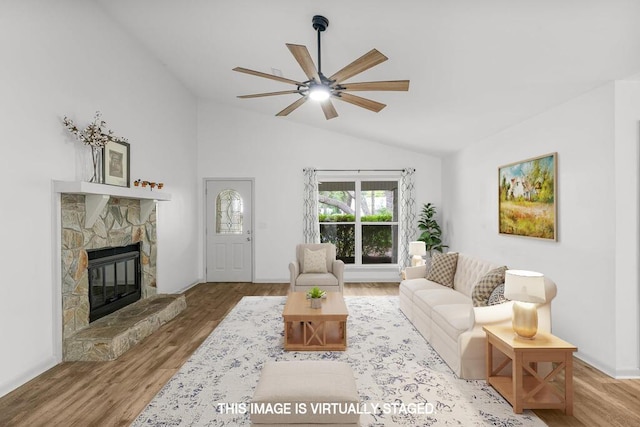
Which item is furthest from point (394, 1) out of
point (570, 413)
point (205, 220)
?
point (205, 220)

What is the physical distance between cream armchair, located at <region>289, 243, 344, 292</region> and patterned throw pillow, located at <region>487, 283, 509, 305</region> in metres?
2.42

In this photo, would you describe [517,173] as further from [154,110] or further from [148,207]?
[154,110]

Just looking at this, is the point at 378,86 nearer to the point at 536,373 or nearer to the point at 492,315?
the point at 492,315

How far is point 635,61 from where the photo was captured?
258 cm

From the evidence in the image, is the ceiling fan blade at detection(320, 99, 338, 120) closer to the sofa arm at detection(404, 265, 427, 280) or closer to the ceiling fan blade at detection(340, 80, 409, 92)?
the ceiling fan blade at detection(340, 80, 409, 92)

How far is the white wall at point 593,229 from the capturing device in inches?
114

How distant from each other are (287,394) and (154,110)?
16.3 ft

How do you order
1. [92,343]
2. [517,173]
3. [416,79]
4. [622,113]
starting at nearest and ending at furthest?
[622,113], [92,343], [416,79], [517,173]

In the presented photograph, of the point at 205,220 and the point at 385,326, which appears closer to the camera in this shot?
the point at 385,326

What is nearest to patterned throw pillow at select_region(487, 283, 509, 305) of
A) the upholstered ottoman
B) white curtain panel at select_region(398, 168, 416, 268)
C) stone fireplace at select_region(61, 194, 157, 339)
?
the upholstered ottoman

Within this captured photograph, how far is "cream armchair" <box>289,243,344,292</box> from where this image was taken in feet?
16.6

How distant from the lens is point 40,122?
10.3ft

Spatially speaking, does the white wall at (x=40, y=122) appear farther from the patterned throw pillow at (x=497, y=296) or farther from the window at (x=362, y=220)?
the patterned throw pillow at (x=497, y=296)

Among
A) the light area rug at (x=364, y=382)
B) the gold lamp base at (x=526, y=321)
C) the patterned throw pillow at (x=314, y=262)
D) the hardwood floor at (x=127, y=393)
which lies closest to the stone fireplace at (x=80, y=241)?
the hardwood floor at (x=127, y=393)
